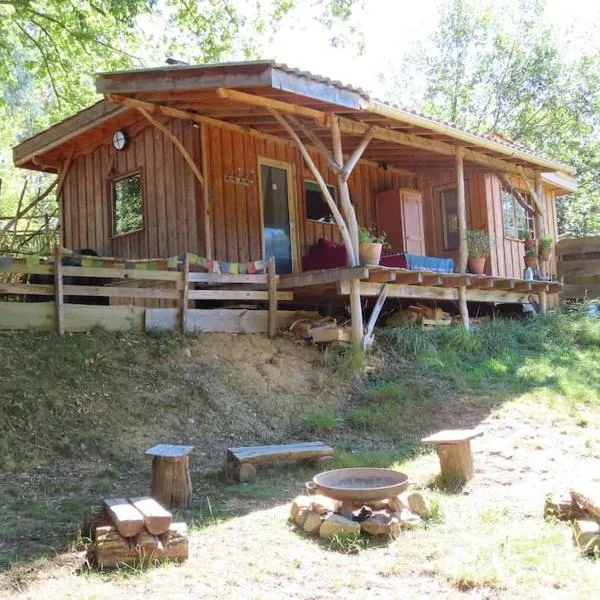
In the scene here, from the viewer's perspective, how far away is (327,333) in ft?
30.0

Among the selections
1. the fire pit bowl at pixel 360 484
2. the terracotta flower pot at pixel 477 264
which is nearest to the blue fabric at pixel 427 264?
the terracotta flower pot at pixel 477 264

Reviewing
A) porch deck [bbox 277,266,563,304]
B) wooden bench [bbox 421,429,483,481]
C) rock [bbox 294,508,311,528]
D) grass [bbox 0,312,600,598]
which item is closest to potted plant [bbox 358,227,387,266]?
porch deck [bbox 277,266,563,304]

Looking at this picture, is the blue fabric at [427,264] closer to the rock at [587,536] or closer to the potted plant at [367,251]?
the potted plant at [367,251]

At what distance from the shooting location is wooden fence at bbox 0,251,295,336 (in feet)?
25.1

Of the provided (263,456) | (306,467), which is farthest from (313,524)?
(306,467)

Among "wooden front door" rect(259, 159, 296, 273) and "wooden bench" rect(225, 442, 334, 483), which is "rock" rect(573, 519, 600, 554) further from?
"wooden front door" rect(259, 159, 296, 273)

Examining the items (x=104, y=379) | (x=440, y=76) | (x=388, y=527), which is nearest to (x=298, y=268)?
(x=104, y=379)

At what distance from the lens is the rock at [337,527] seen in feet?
14.2

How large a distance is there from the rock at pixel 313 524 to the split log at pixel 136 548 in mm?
873

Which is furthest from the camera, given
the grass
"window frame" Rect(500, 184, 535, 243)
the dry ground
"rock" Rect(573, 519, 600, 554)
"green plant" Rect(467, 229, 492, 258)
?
"window frame" Rect(500, 184, 535, 243)

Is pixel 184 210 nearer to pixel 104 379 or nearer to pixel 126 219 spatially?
pixel 126 219

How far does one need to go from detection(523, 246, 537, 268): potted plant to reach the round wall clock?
7807 mm

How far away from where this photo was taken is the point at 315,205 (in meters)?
12.1

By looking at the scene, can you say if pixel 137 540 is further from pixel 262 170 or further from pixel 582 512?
pixel 262 170
